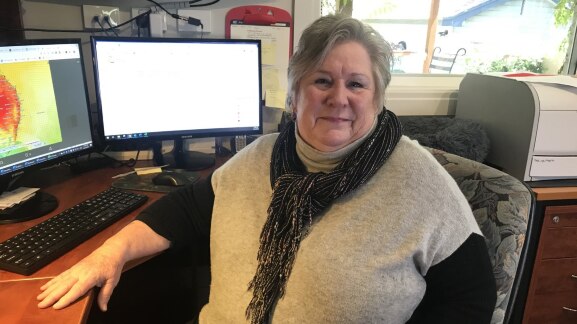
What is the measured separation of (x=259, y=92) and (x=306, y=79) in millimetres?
641

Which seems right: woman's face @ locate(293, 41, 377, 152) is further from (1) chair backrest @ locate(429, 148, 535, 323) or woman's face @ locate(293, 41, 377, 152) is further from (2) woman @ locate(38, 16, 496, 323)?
(1) chair backrest @ locate(429, 148, 535, 323)

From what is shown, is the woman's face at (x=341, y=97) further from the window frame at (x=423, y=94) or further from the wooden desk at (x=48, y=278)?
the window frame at (x=423, y=94)

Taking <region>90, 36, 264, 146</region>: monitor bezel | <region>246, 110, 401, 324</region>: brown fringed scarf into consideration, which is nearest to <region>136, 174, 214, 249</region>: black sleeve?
<region>246, 110, 401, 324</region>: brown fringed scarf

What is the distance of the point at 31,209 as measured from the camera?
1.21 m

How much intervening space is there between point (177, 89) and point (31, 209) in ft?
1.93

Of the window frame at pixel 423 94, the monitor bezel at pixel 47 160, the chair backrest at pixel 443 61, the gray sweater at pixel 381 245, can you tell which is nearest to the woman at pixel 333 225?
the gray sweater at pixel 381 245

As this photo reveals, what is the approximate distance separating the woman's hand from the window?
1703 mm

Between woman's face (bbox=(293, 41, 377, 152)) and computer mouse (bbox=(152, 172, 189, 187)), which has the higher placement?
woman's face (bbox=(293, 41, 377, 152))

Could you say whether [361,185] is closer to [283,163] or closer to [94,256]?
[283,163]

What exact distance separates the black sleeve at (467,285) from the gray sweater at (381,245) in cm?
2

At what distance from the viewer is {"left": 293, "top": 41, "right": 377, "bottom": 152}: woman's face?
3.22 ft

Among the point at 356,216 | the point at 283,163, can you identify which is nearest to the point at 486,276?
the point at 356,216

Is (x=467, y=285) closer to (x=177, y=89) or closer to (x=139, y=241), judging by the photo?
(x=139, y=241)

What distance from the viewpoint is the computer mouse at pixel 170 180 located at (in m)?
1.44
